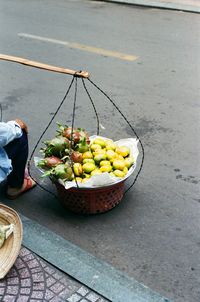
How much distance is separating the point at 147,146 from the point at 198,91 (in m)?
1.59

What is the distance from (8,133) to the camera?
3211mm

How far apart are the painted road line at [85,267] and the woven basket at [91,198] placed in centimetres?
28

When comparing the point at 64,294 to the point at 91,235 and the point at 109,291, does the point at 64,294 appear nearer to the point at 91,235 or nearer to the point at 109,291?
the point at 109,291

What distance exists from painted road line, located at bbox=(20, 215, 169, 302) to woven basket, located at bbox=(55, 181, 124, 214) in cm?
28

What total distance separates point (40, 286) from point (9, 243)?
0.38 meters

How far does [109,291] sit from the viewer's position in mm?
2762

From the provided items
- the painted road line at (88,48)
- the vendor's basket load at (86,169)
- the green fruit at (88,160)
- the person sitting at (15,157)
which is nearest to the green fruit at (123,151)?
the vendor's basket load at (86,169)

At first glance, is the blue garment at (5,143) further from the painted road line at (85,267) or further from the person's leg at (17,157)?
the painted road line at (85,267)

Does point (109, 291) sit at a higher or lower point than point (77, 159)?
lower

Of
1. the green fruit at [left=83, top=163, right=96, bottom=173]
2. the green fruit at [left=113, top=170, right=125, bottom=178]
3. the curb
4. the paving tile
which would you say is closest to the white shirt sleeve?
the green fruit at [left=83, top=163, right=96, bottom=173]

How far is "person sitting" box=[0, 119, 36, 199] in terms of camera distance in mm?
3176

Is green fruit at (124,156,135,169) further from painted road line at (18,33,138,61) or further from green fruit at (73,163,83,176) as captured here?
painted road line at (18,33,138,61)

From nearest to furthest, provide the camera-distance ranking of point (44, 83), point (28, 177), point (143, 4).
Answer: point (28, 177) < point (44, 83) < point (143, 4)

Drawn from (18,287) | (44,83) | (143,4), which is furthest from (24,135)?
(143,4)
